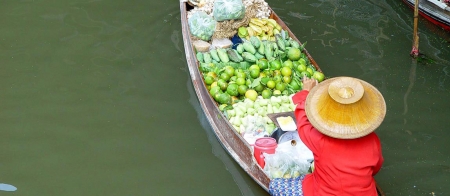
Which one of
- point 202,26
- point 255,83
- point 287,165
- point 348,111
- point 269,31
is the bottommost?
point 287,165

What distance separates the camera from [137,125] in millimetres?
5160

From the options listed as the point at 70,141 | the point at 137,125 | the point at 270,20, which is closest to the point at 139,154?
the point at 137,125

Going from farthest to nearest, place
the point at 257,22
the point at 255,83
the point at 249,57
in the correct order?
1. the point at 257,22
2. the point at 249,57
3. the point at 255,83

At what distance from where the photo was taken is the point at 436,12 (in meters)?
6.81

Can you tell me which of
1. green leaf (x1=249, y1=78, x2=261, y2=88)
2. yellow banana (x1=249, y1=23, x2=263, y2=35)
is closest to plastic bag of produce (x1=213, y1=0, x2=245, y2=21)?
yellow banana (x1=249, y1=23, x2=263, y2=35)

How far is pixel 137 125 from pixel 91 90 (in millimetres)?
909

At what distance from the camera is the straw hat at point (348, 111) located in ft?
9.46

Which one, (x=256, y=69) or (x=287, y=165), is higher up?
(x=256, y=69)

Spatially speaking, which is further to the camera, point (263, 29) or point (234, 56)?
point (263, 29)

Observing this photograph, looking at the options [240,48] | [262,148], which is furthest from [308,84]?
[240,48]

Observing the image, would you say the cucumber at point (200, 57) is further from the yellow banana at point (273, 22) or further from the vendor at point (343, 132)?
the vendor at point (343, 132)

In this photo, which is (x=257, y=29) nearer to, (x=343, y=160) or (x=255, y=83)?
(x=255, y=83)

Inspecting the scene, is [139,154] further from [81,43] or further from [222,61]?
[81,43]

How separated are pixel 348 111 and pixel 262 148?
4.21 ft
